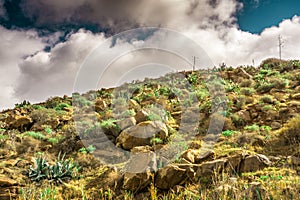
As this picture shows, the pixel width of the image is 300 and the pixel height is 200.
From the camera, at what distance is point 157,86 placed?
21.6 metres

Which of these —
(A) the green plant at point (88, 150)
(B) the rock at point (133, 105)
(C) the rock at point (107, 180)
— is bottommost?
(C) the rock at point (107, 180)

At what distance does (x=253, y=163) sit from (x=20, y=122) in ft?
39.5

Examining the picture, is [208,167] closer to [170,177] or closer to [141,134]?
[170,177]

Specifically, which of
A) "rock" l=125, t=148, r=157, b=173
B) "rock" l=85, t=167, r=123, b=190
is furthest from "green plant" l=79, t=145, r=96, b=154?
"rock" l=125, t=148, r=157, b=173

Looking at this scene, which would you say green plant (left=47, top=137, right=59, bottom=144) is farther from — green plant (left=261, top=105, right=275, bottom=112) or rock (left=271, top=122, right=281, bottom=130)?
green plant (left=261, top=105, right=275, bottom=112)

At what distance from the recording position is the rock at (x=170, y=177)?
7.27 meters

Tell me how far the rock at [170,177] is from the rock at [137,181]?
24 cm

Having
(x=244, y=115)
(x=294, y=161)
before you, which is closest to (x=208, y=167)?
(x=294, y=161)

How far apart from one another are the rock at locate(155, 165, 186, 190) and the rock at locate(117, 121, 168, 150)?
3.20 metres

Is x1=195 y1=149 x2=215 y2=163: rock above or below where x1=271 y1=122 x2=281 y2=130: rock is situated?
below

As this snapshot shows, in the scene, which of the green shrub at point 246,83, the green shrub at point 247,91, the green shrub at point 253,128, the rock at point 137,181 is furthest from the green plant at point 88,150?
the green shrub at point 246,83

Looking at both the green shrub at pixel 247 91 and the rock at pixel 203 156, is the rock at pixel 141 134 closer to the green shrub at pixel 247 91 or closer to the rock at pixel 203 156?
the rock at pixel 203 156

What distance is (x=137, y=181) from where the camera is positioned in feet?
24.1

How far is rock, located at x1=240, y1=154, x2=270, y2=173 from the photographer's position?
297 inches
